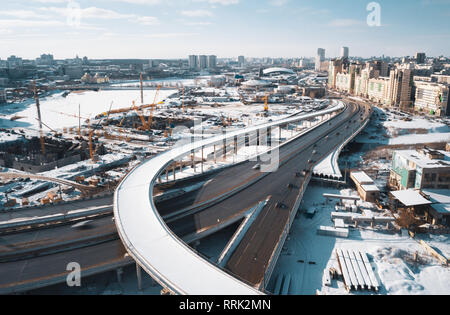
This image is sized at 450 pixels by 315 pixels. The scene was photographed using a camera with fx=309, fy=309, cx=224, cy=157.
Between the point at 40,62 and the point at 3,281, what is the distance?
8864 inches

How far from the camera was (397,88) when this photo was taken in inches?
2304

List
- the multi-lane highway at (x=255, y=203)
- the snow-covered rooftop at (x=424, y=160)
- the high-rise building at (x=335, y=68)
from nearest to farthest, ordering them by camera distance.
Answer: the multi-lane highway at (x=255, y=203)
the snow-covered rooftop at (x=424, y=160)
the high-rise building at (x=335, y=68)

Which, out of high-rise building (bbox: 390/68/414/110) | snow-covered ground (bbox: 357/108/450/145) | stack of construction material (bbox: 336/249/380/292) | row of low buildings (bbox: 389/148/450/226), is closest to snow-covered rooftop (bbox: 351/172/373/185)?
row of low buildings (bbox: 389/148/450/226)

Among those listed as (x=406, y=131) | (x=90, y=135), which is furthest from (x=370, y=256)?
(x=406, y=131)

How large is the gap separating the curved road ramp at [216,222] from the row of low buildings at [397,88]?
3762 centimetres

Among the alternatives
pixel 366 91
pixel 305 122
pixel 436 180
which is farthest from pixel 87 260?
pixel 366 91

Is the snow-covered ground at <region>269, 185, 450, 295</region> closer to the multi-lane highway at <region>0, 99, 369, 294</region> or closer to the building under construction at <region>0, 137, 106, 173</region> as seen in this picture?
the multi-lane highway at <region>0, 99, 369, 294</region>

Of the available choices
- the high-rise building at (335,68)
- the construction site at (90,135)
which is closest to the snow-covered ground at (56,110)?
the construction site at (90,135)

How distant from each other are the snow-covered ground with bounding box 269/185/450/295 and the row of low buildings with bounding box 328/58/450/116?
44.7 meters

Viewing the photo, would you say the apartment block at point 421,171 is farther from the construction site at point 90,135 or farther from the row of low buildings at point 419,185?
the construction site at point 90,135

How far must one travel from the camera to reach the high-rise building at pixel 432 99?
4935 centimetres

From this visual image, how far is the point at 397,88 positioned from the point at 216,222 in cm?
5738

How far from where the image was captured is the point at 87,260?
11562 mm

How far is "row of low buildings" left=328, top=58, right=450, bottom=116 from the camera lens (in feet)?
166
